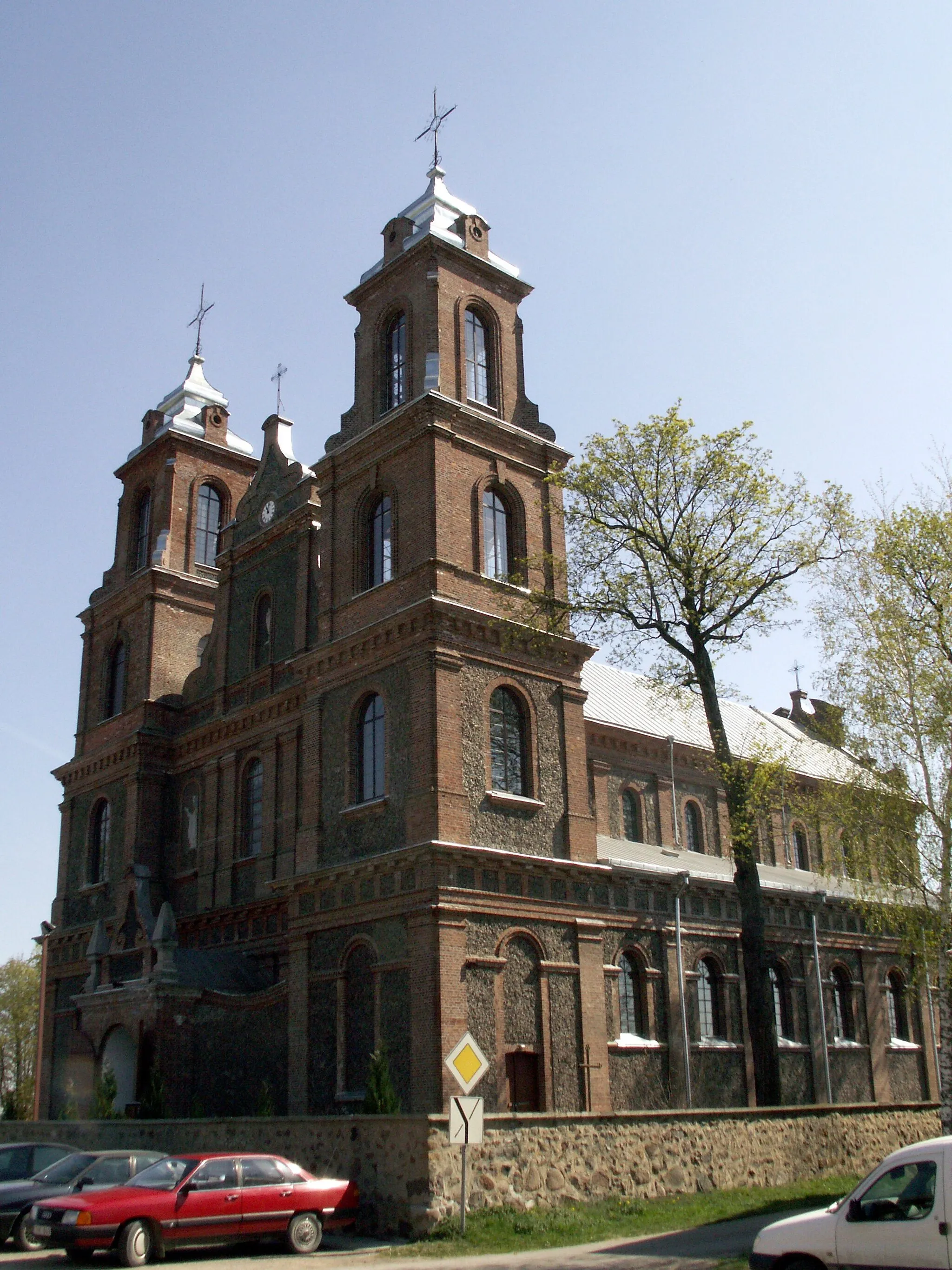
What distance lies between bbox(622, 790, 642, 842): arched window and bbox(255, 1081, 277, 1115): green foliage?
12351 mm

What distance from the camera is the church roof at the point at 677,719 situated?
36.2 meters

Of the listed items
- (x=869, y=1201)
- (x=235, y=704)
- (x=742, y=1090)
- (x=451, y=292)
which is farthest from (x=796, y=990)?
(x=869, y=1201)

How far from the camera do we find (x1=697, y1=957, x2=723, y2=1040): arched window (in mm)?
30438

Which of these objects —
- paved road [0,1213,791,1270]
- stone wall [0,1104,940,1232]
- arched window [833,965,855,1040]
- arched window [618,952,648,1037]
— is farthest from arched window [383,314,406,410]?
arched window [833,965,855,1040]

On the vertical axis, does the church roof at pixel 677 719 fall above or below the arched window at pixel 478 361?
below

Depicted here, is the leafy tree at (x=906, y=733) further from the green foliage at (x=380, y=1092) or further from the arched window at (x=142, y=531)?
the arched window at (x=142, y=531)

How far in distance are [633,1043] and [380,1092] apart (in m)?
7.79

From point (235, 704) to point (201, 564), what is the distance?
7.55m

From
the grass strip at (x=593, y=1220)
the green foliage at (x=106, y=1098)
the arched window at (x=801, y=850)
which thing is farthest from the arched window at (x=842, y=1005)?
the green foliage at (x=106, y=1098)

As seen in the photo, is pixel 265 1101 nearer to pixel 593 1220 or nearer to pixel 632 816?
pixel 593 1220

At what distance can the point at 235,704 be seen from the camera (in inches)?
1339

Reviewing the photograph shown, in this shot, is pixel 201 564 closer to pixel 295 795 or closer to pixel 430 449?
pixel 295 795

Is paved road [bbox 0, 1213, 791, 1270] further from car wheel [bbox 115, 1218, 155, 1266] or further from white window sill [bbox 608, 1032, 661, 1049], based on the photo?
white window sill [bbox 608, 1032, 661, 1049]

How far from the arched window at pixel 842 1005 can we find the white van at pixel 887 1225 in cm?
2388
